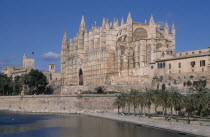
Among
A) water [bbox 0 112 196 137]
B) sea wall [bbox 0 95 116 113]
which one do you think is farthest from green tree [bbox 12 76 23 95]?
water [bbox 0 112 196 137]

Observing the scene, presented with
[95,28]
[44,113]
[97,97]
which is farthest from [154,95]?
[95,28]

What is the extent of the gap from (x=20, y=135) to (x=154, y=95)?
67.5 ft

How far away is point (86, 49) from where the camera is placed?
107 meters

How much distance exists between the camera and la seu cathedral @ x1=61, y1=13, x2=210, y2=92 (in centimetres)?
7081

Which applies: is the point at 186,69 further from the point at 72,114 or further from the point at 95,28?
the point at 95,28

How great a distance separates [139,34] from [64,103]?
26.9 meters

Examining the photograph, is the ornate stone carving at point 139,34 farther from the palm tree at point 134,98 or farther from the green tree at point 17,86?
the green tree at point 17,86

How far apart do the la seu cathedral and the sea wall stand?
835 centimetres

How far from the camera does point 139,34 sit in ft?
309

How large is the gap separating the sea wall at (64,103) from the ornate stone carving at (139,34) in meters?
24.0

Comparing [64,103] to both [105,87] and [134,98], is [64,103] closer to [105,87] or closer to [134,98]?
[105,87]

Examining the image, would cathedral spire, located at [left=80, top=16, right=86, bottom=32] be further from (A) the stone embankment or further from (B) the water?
(B) the water

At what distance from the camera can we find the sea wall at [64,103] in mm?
75062

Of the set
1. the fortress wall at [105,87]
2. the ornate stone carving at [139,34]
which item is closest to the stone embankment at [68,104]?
the fortress wall at [105,87]
